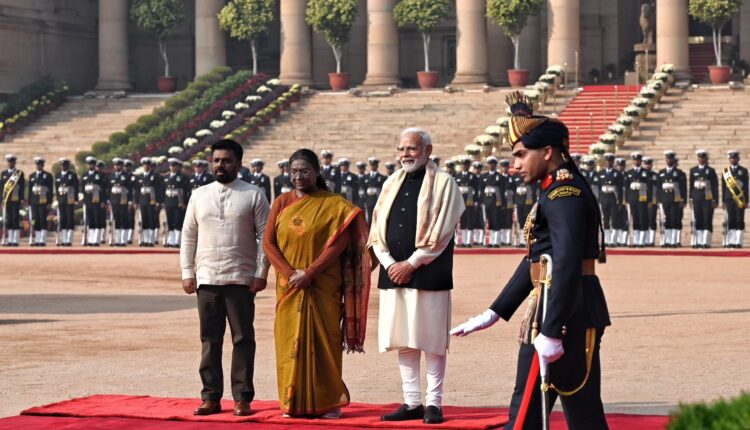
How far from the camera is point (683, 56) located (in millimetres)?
50344

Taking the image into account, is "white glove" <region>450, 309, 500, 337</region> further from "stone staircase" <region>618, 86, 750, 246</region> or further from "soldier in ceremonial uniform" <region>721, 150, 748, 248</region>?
"stone staircase" <region>618, 86, 750, 246</region>

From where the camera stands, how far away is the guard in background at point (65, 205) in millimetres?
35281

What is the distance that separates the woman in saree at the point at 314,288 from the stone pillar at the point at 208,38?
4566 centimetres

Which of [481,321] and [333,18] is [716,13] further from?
[481,321]

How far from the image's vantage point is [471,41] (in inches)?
2087

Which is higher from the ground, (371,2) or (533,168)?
(371,2)

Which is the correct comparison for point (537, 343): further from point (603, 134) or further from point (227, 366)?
point (603, 134)

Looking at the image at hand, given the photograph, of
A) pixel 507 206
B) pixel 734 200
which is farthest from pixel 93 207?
pixel 734 200

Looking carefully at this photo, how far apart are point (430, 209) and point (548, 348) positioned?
131 inches

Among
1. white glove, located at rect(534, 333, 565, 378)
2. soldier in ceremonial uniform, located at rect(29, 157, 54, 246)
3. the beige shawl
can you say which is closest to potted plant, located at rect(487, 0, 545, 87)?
soldier in ceremonial uniform, located at rect(29, 157, 54, 246)

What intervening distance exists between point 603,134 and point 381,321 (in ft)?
104

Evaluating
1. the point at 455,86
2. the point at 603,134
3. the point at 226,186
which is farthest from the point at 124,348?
the point at 455,86

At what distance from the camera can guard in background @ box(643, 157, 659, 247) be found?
33.1m

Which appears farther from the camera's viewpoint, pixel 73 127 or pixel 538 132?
pixel 73 127
